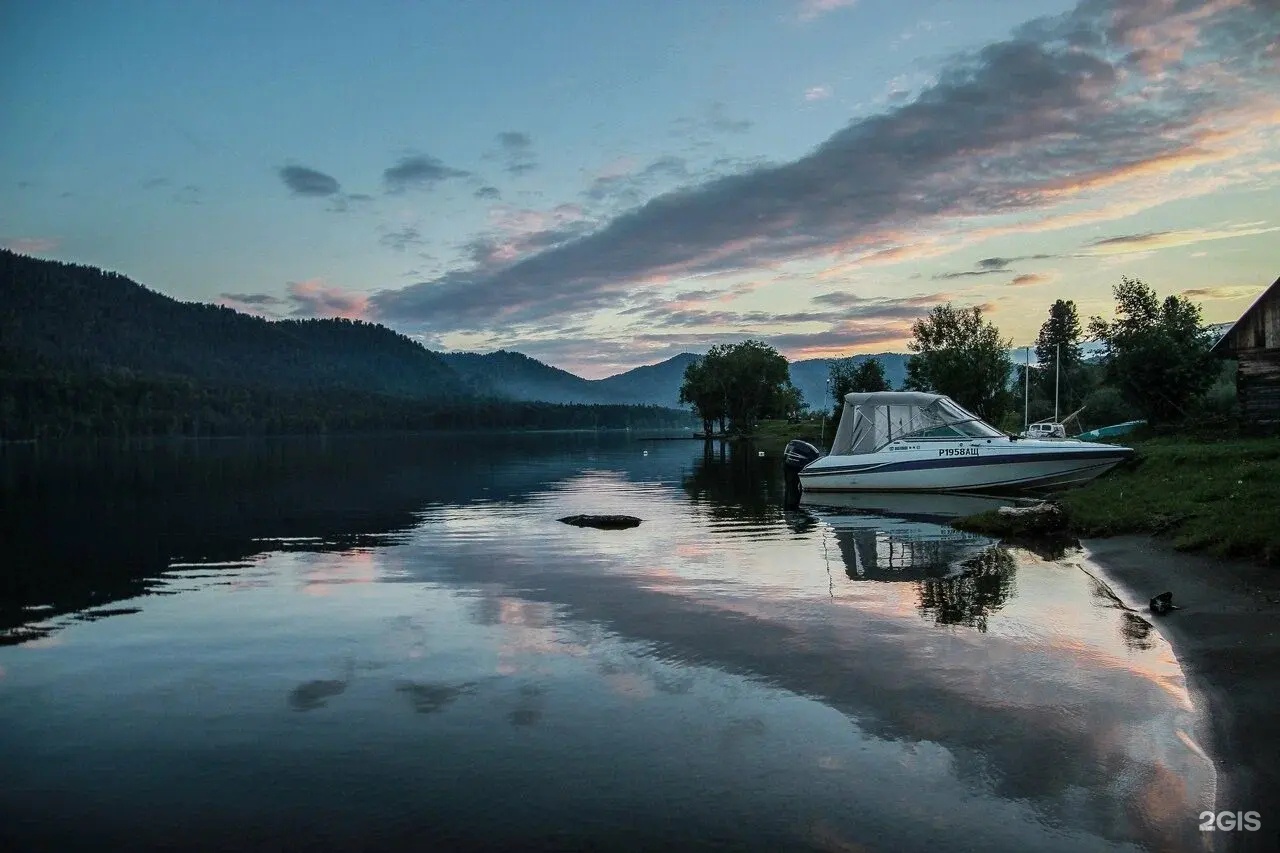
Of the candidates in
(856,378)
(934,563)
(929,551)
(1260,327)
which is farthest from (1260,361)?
(856,378)

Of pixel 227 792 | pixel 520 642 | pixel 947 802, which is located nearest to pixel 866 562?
pixel 520 642

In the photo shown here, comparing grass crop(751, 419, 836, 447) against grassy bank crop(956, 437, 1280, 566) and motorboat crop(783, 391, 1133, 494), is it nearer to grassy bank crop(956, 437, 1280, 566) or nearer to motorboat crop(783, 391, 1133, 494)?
motorboat crop(783, 391, 1133, 494)

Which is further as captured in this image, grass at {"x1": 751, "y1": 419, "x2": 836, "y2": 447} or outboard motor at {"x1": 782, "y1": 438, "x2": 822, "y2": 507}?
grass at {"x1": 751, "y1": 419, "x2": 836, "y2": 447}

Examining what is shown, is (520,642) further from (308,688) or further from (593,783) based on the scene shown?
(593,783)

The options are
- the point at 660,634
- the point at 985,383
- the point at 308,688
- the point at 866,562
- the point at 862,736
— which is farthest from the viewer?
Result: the point at 985,383

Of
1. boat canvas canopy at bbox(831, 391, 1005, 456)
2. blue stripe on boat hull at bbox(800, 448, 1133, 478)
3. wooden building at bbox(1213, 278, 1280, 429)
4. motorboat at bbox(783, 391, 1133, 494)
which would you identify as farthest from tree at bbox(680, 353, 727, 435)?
blue stripe on boat hull at bbox(800, 448, 1133, 478)

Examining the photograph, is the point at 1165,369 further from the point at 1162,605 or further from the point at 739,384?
the point at 739,384

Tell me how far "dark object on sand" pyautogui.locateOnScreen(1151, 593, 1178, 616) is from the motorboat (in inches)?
821

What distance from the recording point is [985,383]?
80750 millimetres

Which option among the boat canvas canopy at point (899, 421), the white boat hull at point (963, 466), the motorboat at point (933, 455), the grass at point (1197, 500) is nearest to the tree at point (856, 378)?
the boat canvas canopy at point (899, 421)

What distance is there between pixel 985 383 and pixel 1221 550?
6958cm

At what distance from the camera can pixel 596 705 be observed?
9305 millimetres

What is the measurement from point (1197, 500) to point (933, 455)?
14.5 metres

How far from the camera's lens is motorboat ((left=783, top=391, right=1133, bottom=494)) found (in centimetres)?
3241
